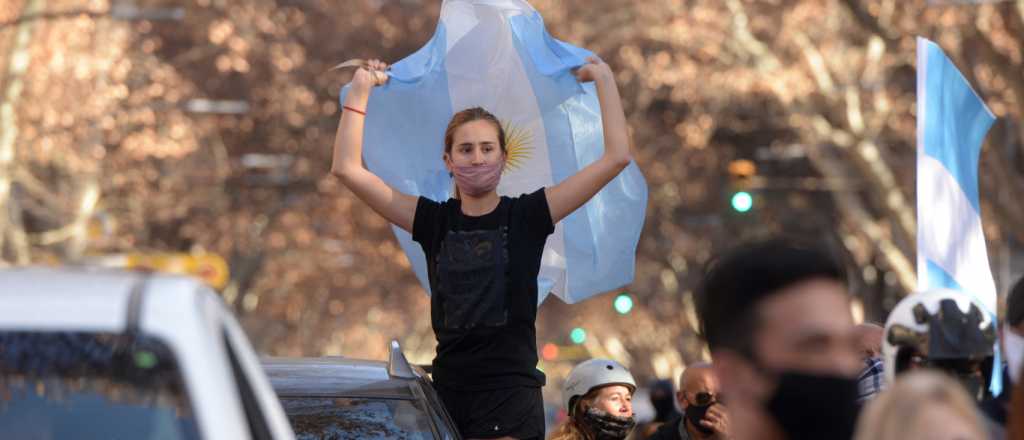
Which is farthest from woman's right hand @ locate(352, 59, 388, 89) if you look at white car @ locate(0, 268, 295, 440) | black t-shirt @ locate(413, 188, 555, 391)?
white car @ locate(0, 268, 295, 440)

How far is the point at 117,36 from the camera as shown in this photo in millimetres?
30578

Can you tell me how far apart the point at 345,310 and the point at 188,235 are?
83.1ft

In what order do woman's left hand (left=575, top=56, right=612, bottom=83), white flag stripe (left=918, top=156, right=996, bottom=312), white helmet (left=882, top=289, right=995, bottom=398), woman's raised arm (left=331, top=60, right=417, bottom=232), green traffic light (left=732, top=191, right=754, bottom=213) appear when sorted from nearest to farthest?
white helmet (left=882, top=289, right=995, bottom=398), woman's raised arm (left=331, top=60, right=417, bottom=232), woman's left hand (left=575, top=56, right=612, bottom=83), white flag stripe (left=918, top=156, right=996, bottom=312), green traffic light (left=732, top=191, right=754, bottom=213)

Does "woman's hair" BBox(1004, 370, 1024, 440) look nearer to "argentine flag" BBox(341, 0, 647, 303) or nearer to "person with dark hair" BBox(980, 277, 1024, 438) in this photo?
"person with dark hair" BBox(980, 277, 1024, 438)

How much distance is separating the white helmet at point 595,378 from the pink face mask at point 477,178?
2.40 meters

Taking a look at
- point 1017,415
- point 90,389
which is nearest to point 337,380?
point 90,389

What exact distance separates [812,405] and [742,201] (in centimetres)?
1245

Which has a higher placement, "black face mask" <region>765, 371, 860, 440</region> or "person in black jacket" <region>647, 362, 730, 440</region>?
"black face mask" <region>765, 371, 860, 440</region>

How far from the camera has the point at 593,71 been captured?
21.2 feet

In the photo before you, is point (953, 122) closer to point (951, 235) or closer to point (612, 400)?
point (951, 235)

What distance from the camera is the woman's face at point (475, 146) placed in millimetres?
6195

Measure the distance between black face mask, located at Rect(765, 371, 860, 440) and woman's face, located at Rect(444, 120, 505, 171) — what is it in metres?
2.98

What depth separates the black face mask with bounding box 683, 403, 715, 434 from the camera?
8414 mm

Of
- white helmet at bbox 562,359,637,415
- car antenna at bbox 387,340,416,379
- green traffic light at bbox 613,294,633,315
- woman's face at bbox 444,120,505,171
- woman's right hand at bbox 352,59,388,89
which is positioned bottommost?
green traffic light at bbox 613,294,633,315
